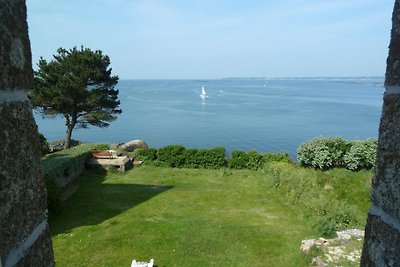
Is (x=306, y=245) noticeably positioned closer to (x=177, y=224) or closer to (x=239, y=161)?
(x=177, y=224)

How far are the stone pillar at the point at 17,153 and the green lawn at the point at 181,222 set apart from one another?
11615 mm

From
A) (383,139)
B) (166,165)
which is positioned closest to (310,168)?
(166,165)

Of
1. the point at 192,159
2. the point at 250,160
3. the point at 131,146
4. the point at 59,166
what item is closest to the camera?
the point at 59,166

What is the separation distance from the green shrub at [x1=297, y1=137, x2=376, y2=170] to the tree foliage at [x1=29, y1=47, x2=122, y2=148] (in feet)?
59.3

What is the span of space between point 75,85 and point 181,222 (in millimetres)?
18207

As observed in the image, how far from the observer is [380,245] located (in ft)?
4.75

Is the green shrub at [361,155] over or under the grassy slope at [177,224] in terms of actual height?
over

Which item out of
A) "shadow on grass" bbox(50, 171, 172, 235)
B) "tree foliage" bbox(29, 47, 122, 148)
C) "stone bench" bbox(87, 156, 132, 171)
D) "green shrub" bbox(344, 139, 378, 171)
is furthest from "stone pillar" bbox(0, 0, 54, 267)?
"tree foliage" bbox(29, 47, 122, 148)

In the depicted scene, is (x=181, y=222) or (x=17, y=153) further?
(x=181, y=222)

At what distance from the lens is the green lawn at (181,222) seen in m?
12.8

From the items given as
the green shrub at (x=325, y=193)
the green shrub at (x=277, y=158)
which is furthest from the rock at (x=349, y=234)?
the green shrub at (x=277, y=158)

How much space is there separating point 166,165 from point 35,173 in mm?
25361

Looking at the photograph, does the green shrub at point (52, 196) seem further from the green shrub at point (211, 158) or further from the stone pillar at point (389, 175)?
the stone pillar at point (389, 175)

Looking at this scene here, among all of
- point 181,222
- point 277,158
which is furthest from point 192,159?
point 181,222
